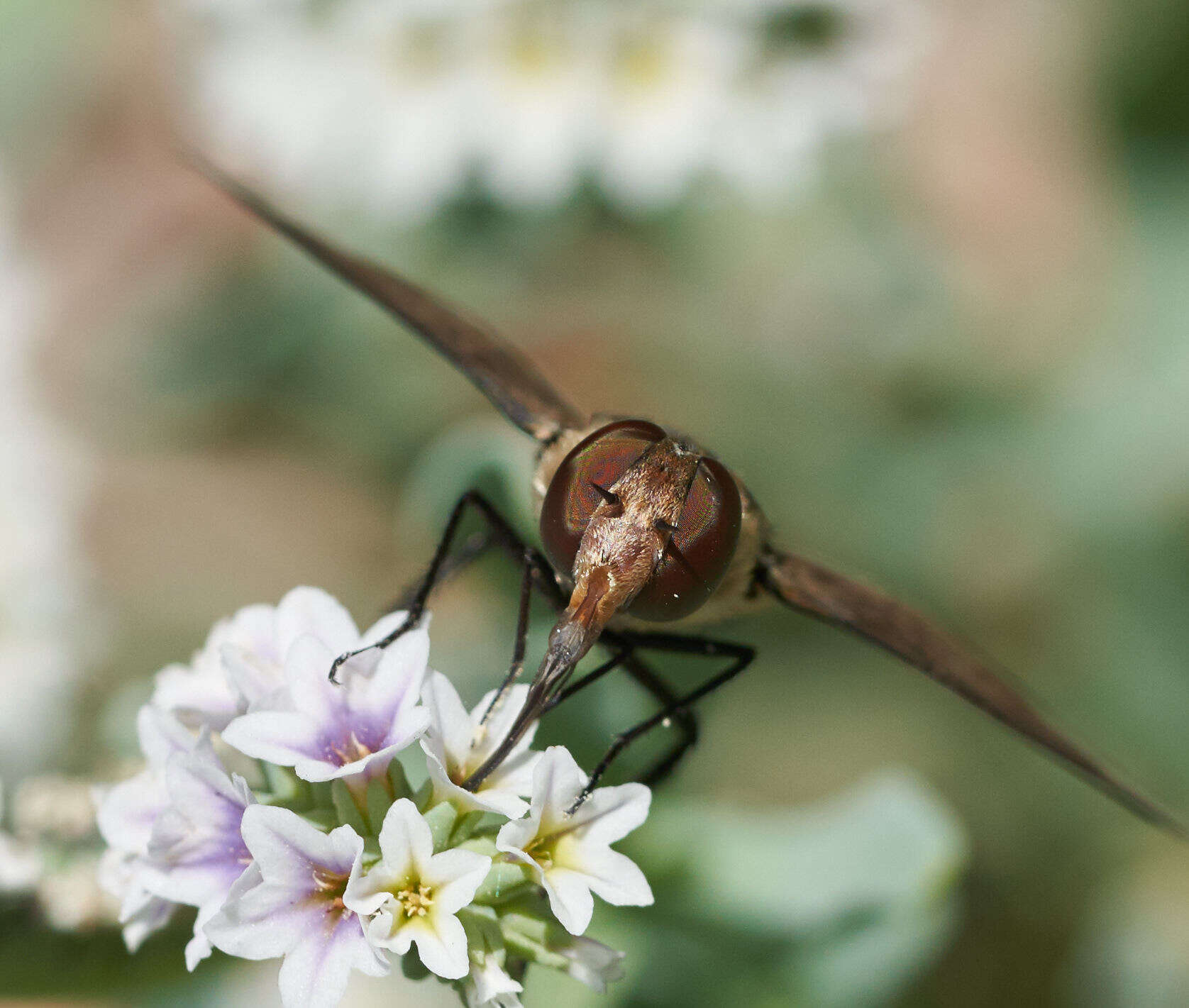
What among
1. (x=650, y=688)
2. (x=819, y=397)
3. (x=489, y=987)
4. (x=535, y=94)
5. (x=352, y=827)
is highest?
(x=535, y=94)

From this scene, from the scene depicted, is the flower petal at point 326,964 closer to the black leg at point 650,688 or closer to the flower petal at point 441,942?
the flower petal at point 441,942

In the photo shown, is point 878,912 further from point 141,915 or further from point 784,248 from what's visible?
point 784,248

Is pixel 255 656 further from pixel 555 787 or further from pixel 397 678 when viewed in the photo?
pixel 555 787

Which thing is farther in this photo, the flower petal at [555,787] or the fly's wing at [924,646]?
the fly's wing at [924,646]

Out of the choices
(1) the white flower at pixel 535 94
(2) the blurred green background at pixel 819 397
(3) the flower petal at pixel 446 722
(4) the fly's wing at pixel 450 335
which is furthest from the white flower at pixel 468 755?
(1) the white flower at pixel 535 94

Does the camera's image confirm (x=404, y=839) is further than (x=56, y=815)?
No

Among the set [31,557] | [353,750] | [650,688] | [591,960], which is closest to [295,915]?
[353,750]

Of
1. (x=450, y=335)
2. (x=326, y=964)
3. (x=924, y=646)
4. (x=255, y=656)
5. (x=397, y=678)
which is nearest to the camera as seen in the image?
(x=326, y=964)

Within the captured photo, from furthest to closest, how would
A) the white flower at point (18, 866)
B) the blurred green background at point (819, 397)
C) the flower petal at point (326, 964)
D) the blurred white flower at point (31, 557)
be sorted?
the blurred green background at point (819, 397) → the blurred white flower at point (31, 557) → the white flower at point (18, 866) → the flower petal at point (326, 964)
